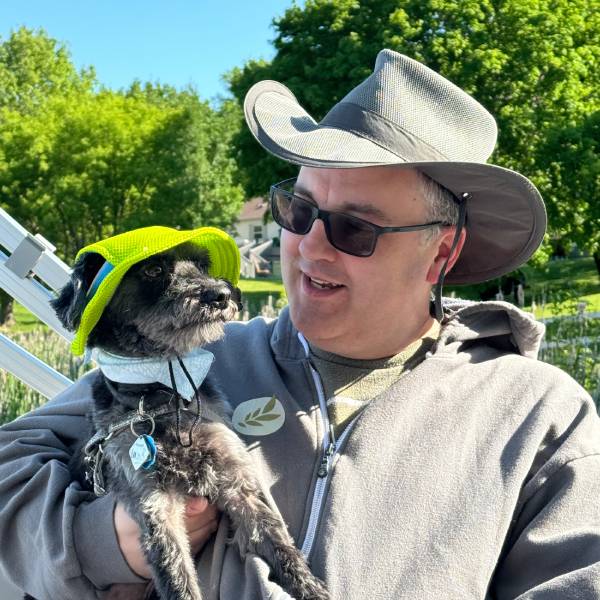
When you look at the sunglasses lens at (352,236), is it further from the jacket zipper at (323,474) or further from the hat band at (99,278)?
the hat band at (99,278)

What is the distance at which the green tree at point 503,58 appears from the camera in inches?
912

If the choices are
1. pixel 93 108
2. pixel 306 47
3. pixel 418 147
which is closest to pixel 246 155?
pixel 306 47

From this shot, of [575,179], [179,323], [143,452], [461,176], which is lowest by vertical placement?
[575,179]

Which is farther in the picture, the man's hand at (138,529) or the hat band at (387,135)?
the hat band at (387,135)

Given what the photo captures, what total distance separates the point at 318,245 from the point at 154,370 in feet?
2.44

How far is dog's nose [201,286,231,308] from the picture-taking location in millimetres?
2898

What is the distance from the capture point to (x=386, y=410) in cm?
280

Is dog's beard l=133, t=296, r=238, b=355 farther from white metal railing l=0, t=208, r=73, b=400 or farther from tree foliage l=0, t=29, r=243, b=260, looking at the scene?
tree foliage l=0, t=29, r=243, b=260

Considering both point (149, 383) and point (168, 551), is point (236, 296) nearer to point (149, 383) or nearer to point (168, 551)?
point (149, 383)

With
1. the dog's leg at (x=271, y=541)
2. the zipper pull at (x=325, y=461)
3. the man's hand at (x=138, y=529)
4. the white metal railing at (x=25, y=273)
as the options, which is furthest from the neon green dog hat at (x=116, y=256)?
the white metal railing at (x=25, y=273)

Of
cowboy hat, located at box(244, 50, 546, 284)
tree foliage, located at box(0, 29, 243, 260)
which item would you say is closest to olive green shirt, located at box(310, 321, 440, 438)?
cowboy hat, located at box(244, 50, 546, 284)

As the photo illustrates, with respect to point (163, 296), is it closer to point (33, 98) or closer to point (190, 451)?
point (190, 451)

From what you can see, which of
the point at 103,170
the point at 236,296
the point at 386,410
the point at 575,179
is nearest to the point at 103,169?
the point at 103,170

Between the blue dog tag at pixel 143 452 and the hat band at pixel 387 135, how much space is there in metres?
1.32
